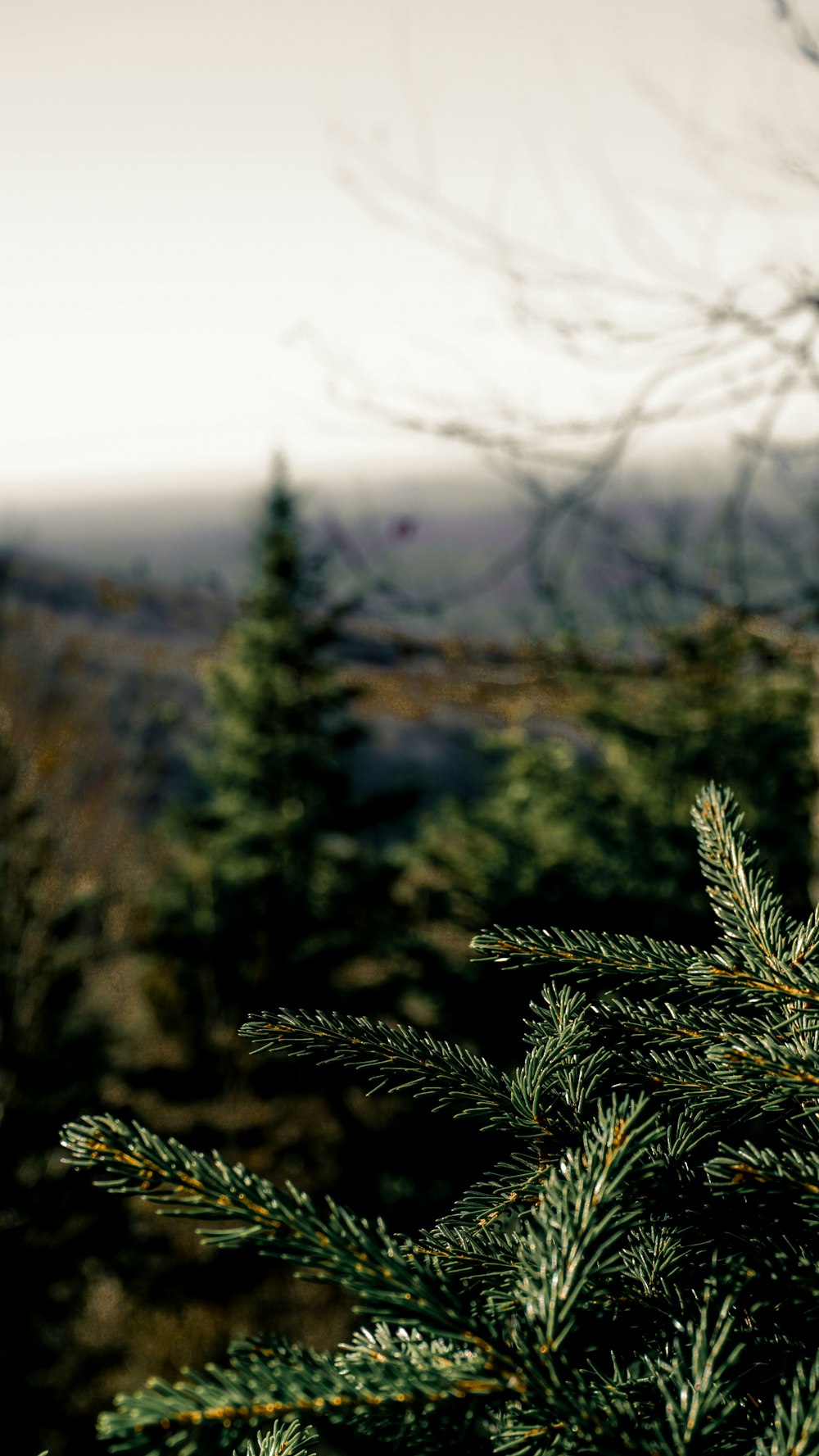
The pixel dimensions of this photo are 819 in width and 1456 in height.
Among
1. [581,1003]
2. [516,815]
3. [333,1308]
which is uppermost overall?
[581,1003]

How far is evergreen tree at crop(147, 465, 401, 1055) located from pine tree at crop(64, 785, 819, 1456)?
33.8ft

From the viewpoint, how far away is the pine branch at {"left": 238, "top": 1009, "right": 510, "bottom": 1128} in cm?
84

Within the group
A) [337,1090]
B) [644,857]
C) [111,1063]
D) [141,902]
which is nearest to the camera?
[111,1063]

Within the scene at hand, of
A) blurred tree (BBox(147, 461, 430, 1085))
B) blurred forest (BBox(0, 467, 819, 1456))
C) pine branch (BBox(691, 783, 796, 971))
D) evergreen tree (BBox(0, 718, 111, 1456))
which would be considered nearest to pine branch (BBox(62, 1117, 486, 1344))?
pine branch (BBox(691, 783, 796, 971))

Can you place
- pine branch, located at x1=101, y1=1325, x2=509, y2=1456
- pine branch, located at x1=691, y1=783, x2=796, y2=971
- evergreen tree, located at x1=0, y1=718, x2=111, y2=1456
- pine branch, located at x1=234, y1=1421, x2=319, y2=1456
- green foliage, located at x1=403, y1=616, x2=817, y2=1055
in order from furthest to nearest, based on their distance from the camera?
green foliage, located at x1=403, y1=616, x2=817, y2=1055, evergreen tree, located at x1=0, y1=718, x2=111, y2=1456, pine branch, located at x1=691, y1=783, x2=796, y2=971, pine branch, located at x1=234, y1=1421, x2=319, y2=1456, pine branch, located at x1=101, y1=1325, x2=509, y2=1456

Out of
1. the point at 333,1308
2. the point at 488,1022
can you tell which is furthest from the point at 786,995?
the point at 333,1308

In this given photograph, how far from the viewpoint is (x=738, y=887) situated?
3.20ft

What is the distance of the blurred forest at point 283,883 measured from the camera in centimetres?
571

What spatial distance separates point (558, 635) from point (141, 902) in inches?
422

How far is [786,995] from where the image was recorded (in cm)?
84

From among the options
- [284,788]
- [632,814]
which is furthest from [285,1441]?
[284,788]

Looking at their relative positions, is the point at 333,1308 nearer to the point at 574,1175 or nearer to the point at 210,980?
the point at 210,980

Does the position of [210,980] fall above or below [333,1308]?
above

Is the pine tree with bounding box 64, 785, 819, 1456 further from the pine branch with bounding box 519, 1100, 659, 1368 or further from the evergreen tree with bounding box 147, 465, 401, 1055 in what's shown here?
the evergreen tree with bounding box 147, 465, 401, 1055
